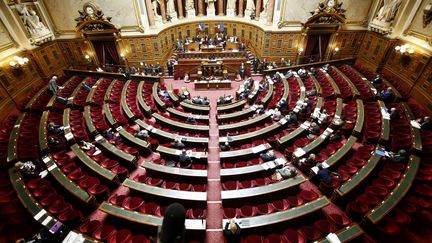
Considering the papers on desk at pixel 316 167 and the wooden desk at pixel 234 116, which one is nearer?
the papers on desk at pixel 316 167

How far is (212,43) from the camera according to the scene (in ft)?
74.3

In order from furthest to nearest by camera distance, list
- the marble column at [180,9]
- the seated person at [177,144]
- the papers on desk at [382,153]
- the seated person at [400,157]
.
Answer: the marble column at [180,9] → the seated person at [177,144] → the papers on desk at [382,153] → the seated person at [400,157]

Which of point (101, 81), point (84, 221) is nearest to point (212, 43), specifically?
point (101, 81)

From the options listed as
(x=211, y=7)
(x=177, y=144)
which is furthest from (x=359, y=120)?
(x=211, y=7)

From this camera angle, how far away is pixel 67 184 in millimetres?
7902

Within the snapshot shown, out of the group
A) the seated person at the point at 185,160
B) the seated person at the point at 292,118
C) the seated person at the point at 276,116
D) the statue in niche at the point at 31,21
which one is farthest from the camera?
the statue in niche at the point at 31,21

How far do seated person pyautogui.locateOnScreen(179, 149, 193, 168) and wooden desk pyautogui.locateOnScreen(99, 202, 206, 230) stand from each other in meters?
2.97

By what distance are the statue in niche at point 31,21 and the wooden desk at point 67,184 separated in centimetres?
1282

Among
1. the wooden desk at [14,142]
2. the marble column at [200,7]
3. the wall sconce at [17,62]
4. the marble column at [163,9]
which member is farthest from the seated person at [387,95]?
the wall sconce at [17,62]

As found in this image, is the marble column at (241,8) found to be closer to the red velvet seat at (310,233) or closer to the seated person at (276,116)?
the seated person at (276,116)

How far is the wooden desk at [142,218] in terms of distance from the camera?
6672 mm

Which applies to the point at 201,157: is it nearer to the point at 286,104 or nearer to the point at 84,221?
the point at 84,221

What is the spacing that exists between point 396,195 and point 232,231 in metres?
5.84

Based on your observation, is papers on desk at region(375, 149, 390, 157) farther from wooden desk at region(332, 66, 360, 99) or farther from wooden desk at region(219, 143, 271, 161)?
wooden desk at region(332, 66, 360, 99)
